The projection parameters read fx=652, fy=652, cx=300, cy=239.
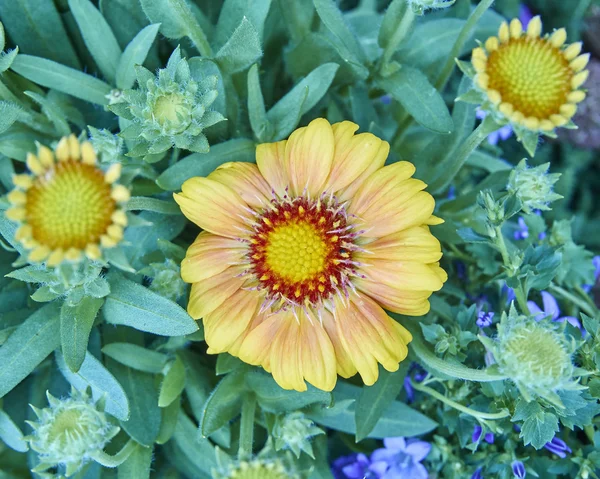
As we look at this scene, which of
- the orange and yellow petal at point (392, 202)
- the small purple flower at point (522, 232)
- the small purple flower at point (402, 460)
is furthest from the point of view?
the small purple flower at point (522, 232)

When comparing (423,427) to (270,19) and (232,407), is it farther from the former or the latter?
(270,19)

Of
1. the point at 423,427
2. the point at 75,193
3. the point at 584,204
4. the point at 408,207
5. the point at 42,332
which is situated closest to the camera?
the point at 75,193

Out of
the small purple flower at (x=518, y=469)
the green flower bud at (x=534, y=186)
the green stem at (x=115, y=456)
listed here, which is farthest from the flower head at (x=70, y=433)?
the green flower bud at (x=534, y=186)

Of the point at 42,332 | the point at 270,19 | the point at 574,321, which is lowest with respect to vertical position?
the point at 574,321

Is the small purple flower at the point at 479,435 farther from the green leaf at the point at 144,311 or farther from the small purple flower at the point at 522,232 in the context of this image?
the green leaf at the point at 144,311

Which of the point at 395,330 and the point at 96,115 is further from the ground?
the point at 96,115

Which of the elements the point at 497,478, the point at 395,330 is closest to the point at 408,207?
the point at 395,330

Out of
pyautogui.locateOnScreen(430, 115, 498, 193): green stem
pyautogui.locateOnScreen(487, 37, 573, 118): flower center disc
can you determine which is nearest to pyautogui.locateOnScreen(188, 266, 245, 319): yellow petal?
pyautogui.locateOnScreen(430, 115, 498, 193): green stem
